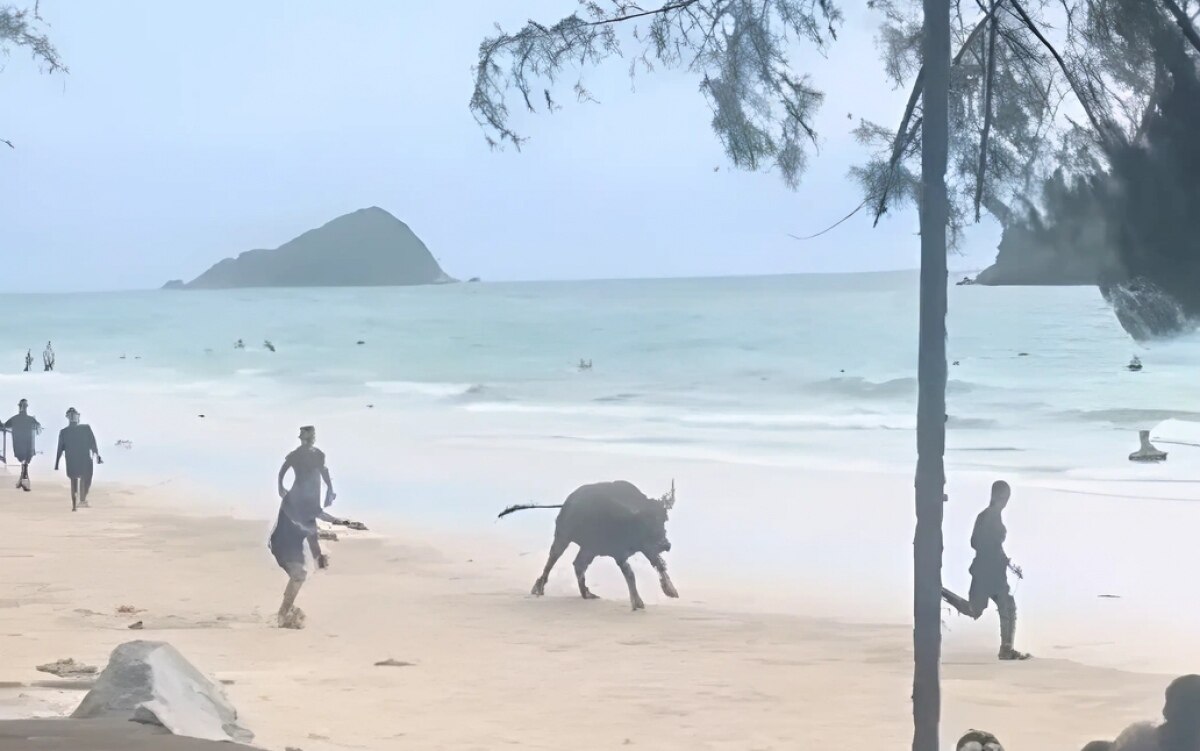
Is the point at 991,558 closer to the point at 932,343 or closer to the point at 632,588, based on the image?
the point at 632,588

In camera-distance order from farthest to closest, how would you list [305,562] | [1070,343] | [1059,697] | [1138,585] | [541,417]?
[1070,343] → [541,417] → [1138,585] → [305,562] → [1059,697]

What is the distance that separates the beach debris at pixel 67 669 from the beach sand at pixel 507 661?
0.41 ft

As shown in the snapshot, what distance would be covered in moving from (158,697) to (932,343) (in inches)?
146

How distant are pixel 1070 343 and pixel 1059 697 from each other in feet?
190

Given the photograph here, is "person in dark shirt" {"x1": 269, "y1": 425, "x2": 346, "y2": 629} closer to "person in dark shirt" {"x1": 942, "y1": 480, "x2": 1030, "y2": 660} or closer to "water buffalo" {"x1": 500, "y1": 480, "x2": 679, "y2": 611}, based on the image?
"water buffalo" {"x1": 500, "y1": 480, "x2": 679, "y2": 611}

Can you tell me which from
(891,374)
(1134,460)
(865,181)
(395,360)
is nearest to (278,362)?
(395,360)

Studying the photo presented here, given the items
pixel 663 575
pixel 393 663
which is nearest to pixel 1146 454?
pixel 663 575

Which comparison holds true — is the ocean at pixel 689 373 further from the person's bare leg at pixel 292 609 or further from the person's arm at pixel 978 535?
the person's bare leg at pixel 292 609

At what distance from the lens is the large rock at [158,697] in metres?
6.11

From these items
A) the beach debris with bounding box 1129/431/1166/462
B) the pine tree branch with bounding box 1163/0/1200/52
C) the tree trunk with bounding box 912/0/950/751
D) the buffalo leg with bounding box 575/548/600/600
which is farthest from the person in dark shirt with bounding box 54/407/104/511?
the beach debris with bounding box 1129/431/1166/462

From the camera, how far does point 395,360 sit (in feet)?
241

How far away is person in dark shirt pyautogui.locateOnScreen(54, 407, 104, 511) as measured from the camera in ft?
63.1

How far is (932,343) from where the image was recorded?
4.55m

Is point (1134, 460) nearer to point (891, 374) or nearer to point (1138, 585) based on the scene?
point (1138, 585)
